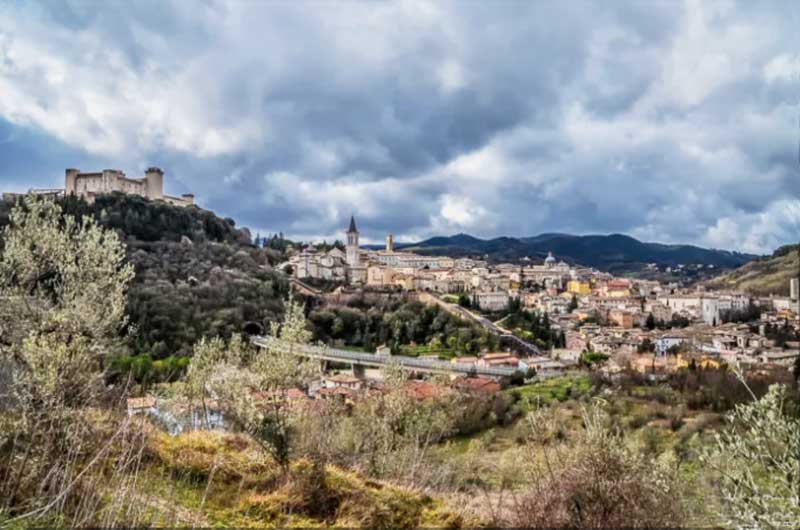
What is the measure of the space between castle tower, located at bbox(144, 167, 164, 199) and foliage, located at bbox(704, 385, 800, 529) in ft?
213

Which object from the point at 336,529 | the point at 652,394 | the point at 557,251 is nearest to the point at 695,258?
the point at 557,251

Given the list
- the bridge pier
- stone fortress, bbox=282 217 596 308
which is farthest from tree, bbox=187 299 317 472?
stone fortress, bbox=282 217 596 308

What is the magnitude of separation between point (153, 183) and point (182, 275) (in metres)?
26.8

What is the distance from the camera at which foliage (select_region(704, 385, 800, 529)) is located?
108 inches

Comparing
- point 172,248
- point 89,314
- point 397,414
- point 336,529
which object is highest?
point 172,248

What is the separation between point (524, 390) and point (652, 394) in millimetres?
5909

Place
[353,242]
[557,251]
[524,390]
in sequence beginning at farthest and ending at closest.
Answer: [557,251]
[353,242]
[524,390]

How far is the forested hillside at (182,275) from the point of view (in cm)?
2827

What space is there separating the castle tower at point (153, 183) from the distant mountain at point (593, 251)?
61.0 m

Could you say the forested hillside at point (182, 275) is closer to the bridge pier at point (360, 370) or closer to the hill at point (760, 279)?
the bridge pier at point (360, 370)

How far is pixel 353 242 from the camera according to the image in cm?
7169

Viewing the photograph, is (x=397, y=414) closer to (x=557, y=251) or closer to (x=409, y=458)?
(x=409, y=458)

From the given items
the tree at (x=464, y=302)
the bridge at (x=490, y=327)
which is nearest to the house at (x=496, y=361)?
the bridge at (x=490, y=327)

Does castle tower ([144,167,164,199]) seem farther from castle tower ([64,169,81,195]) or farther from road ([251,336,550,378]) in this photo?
road ([251,336,550,378])
